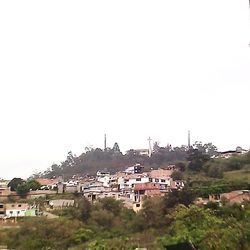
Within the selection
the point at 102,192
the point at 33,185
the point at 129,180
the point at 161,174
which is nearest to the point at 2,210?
the point at 33,185

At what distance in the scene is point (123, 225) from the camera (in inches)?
976

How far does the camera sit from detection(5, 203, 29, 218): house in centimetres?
3121

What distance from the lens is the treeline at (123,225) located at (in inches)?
687

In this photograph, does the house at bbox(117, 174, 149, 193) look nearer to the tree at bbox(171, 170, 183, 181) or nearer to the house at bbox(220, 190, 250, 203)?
the tree at bbox(171, 170, 183, 181)

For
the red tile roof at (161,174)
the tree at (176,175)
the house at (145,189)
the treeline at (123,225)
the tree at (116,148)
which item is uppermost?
the tree at (116,148)

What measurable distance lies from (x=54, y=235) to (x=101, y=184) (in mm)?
20901

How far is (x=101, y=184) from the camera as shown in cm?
4144

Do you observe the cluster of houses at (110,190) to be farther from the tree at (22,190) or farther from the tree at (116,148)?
the tree at (116,148)

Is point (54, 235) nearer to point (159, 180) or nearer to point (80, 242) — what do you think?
point (80, 242)

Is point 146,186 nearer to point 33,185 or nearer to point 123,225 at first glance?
point 33,185

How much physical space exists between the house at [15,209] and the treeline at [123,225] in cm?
471

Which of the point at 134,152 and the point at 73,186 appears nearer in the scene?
the point at 73,186

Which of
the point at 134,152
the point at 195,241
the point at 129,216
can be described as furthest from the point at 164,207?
the point at 134,152

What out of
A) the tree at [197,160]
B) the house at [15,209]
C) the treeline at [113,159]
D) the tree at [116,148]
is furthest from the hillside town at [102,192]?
the tree at [116,148]
